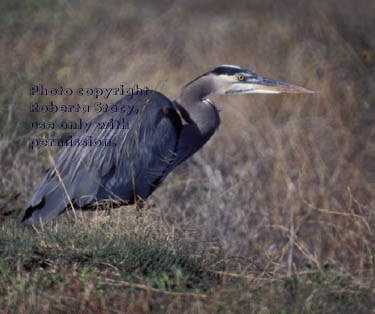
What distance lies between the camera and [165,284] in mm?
2574

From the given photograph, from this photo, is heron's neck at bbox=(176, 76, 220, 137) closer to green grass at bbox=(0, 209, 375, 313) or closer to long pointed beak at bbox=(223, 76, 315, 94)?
long pointed beak at bbox=(223, 76, 315, 94)

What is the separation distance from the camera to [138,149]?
378cm

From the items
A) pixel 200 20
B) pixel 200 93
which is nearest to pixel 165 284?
pixel 200 93

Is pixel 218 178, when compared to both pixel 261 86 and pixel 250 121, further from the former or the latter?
pixel 250 121

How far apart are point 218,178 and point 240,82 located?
93cm

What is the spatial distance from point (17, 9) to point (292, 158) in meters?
4.24

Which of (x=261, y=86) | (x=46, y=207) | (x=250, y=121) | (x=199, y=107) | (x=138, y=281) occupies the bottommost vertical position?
(x=138, y=281)

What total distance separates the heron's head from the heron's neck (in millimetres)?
79

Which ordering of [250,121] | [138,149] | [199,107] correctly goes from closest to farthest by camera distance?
[138,149] → [199,107] → [250,121]

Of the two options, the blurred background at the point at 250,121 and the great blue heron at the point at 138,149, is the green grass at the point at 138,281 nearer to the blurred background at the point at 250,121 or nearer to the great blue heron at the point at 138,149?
the blurred background at the point at 250,121

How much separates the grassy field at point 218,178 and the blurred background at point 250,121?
2 centimetres

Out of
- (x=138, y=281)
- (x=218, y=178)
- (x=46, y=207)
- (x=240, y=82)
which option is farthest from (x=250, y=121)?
(x=138, y=281)

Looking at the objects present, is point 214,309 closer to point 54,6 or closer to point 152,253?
point 152,253

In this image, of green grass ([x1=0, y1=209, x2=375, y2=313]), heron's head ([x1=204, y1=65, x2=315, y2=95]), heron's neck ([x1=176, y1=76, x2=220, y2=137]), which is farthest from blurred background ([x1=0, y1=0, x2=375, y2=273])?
heron's head ([x1=204, y1=65, x2=315, y2=95])
